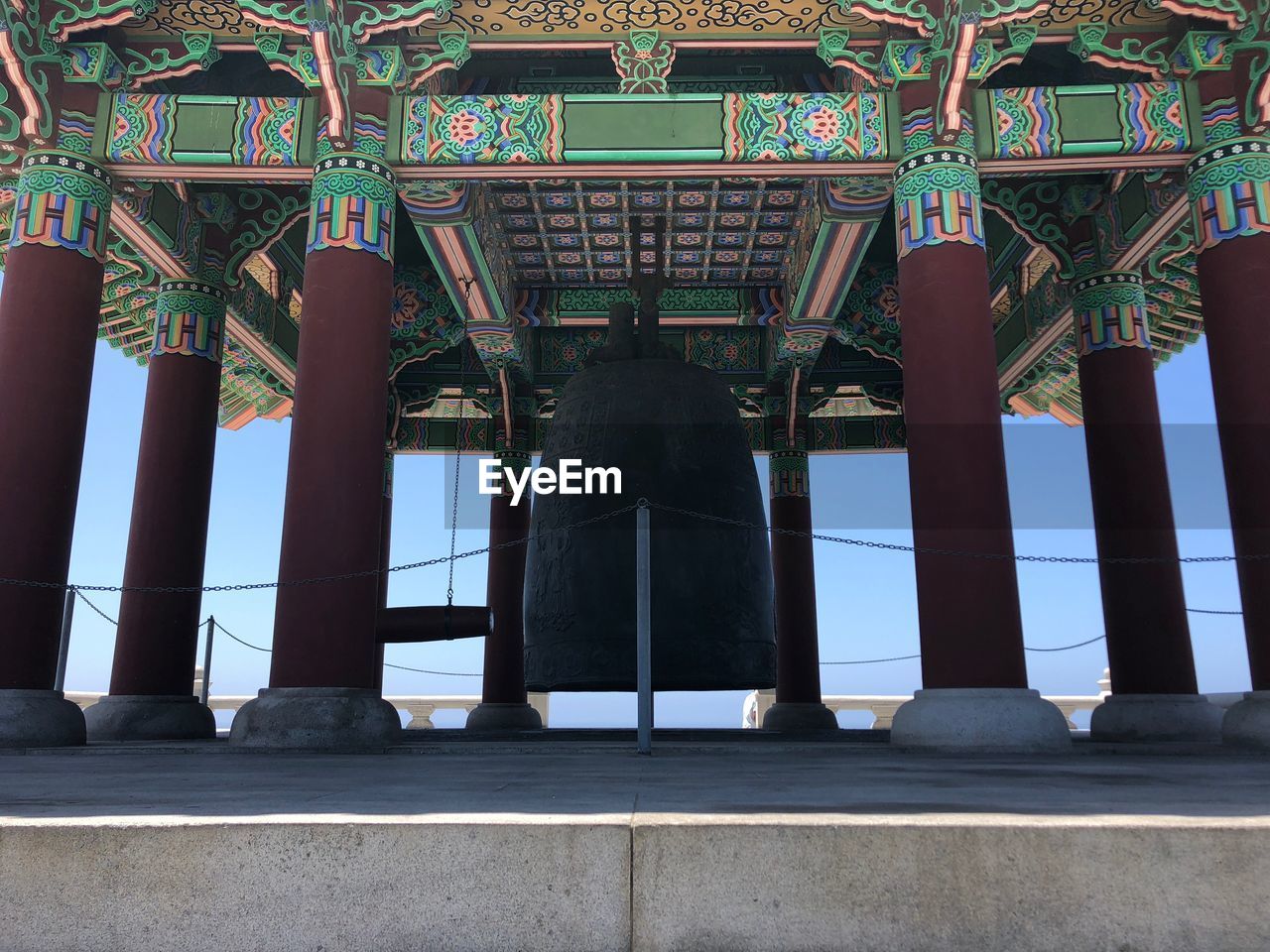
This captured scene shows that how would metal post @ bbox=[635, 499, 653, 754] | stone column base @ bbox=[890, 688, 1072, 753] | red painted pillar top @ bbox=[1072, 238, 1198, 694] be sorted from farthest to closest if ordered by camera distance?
red painted pillar top @ bbox=[1072, 238, 1198, 694]
stone column base @ bbox=[890, 688, 1072, 753]
metal post @ bbox=[635, 499, 653, 754]

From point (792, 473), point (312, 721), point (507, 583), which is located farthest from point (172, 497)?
point (792, 473)

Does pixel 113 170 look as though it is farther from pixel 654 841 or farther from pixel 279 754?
pixel 654 841

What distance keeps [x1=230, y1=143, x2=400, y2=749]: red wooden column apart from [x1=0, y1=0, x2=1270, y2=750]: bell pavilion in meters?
0.03

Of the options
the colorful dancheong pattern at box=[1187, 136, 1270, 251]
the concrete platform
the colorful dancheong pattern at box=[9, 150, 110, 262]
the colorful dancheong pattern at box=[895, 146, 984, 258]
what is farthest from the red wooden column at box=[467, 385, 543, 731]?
the concrete platform

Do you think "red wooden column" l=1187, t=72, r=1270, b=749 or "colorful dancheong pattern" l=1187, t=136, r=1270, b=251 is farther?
"colorful dancheong pattern" l=1187, t=136, r=1270, b=251

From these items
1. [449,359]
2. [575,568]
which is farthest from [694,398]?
[449,359]

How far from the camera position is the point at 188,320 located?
425 inches

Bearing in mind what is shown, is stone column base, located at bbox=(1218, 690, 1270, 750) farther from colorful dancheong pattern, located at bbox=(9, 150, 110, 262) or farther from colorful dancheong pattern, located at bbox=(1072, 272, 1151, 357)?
colorful dancheong pattern, located at bbox=(9, 150, 110, 262)

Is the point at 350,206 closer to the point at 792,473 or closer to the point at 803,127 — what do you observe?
the point at 803,127

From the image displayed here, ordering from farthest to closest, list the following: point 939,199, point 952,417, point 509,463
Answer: point 509,463 → point 939,199 → point 952,417

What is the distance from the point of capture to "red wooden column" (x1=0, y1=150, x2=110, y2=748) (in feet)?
24.9

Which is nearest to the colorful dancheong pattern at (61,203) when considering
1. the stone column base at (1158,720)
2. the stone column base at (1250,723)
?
the stone column base at (1250,723)

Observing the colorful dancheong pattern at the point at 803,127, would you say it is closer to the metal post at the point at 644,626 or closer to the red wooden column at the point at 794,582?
the metal post at the point at 644,626

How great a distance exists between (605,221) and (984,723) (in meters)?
7.65
